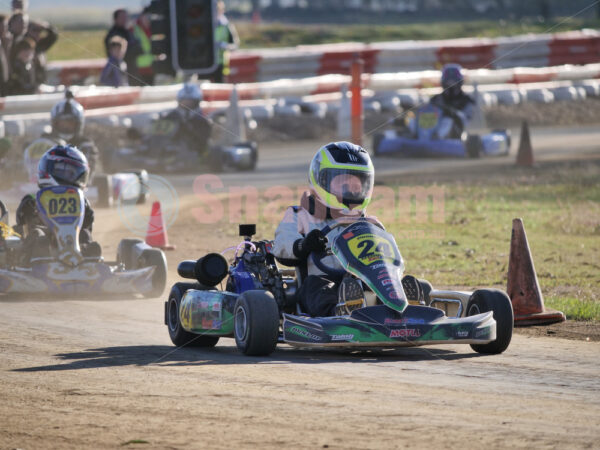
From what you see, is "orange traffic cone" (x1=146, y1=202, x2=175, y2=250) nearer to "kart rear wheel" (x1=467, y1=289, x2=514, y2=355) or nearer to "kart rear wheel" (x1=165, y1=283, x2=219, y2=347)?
"kart rear wheel" (x1=165, y1=283, x2=219, y2=347)

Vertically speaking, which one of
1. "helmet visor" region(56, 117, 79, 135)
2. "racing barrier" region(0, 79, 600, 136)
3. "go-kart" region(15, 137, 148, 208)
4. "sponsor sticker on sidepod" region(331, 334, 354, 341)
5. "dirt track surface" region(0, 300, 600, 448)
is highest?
"racing barrier" region(0, 79, 600, 136)

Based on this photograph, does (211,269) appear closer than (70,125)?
Yes

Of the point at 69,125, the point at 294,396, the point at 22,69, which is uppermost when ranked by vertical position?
the point at 22,69

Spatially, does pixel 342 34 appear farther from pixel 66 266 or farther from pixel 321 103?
pixel 66 266

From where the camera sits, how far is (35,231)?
10.2 meters

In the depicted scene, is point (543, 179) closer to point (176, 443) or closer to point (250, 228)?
point (250, 228)

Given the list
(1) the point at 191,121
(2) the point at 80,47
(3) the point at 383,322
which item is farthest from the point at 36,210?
(2) the point at 80,47

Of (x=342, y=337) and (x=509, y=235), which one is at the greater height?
(x=509, y=235)

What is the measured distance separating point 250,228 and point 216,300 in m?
0.59

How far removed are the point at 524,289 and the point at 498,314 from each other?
1640 mm

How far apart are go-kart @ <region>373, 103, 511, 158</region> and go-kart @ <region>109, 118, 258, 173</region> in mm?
3031

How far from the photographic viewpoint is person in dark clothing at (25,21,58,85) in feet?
66.0

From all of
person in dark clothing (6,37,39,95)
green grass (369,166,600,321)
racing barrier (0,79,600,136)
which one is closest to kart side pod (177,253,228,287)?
green grass (369,166,600,321)

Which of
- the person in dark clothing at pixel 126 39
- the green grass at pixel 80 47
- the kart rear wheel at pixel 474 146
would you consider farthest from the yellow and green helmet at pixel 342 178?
the green grass at pixel 80 47
